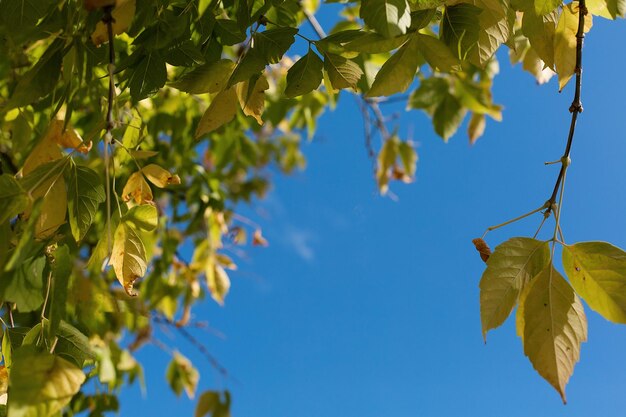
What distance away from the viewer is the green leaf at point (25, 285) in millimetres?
556

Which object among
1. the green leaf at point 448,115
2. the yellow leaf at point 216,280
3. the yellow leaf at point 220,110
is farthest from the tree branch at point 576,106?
the yellow leaf at point 216,280

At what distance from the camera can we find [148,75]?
70 centimetres

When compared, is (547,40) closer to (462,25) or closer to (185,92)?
(462,25)

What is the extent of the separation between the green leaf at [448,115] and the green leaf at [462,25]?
114 centimetres

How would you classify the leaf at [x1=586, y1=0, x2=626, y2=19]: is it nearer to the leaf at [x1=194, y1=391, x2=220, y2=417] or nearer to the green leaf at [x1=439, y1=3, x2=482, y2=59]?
the green leaf at [x1=439, y1=3, x2=482, y2=59]

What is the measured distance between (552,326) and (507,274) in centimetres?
6

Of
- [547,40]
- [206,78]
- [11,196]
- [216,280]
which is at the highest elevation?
[216,280]

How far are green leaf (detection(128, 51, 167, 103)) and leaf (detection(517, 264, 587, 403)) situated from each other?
1.43 feet

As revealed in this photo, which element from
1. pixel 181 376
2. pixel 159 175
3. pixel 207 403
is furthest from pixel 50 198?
pixel 181 376

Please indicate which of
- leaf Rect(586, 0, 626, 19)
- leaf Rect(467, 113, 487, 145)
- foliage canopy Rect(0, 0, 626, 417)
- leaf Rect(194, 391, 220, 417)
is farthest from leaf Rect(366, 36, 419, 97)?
leaf Rect(467, 113, 487, 145)

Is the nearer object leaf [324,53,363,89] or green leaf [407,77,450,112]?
leaf [324,53,363,89]

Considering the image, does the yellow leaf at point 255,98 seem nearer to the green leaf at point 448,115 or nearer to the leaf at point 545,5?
the leaf at point 545,5

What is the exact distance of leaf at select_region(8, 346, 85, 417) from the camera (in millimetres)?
491

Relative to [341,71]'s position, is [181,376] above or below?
above
